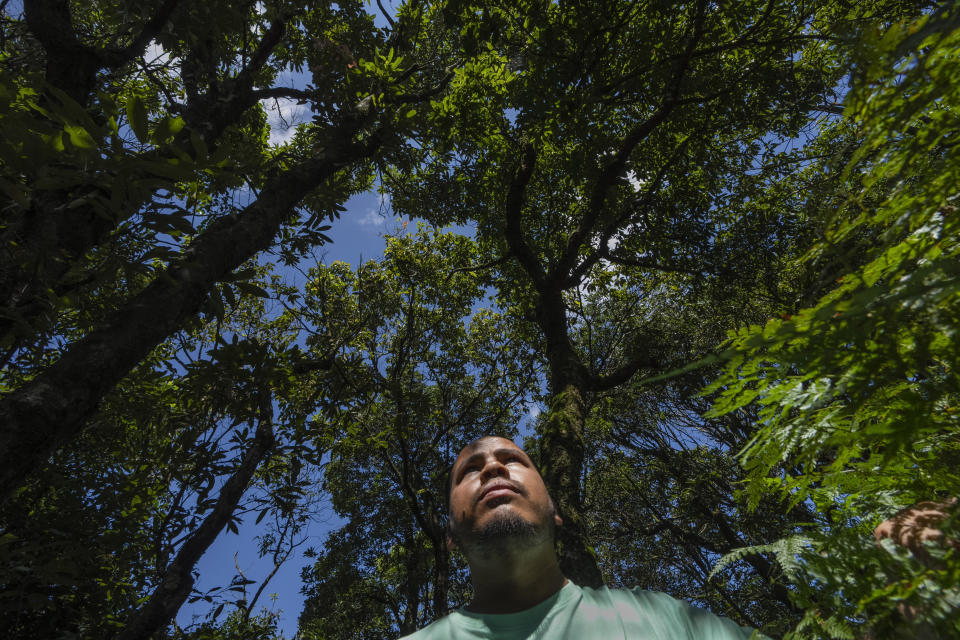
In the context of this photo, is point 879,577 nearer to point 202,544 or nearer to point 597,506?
point 202,544

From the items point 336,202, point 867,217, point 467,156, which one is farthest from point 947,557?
point 467,156

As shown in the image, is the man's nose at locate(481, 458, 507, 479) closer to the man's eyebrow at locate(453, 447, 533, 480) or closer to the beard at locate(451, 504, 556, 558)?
the man's eyebrow at locate(453, 447, 533, 480)

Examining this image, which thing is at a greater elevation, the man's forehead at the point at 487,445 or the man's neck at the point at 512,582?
the man's forehead at the point at 487,445

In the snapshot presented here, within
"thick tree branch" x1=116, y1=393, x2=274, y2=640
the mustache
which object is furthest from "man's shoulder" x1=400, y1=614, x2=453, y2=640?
"thick tree branch" x1=116, y1=393, x2=274, y2=640

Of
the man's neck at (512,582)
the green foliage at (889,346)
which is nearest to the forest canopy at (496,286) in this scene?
the green foliage at (889,346)

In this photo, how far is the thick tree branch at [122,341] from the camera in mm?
2508

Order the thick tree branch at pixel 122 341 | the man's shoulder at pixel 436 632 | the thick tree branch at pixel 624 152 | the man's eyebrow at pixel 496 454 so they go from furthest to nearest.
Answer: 1. the thick tree branch at pixel 624 152
2. the man's eyebrow at pixel 496 454
3. the thick tree branch at pixel 122 341
4. the man's shoulder at pixel 436 632

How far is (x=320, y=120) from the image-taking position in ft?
17.9

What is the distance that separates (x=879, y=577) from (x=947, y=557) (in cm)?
24

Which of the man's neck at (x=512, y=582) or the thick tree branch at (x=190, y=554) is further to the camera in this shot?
the thick tree branch at (x=190, y=554)

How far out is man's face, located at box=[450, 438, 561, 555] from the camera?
2320 millimetres

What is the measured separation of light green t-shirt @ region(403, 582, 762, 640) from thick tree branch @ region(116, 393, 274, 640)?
11.8ft

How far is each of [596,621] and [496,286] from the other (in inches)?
321

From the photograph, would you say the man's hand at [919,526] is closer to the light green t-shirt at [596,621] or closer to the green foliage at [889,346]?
the green foliage at [889,346]
